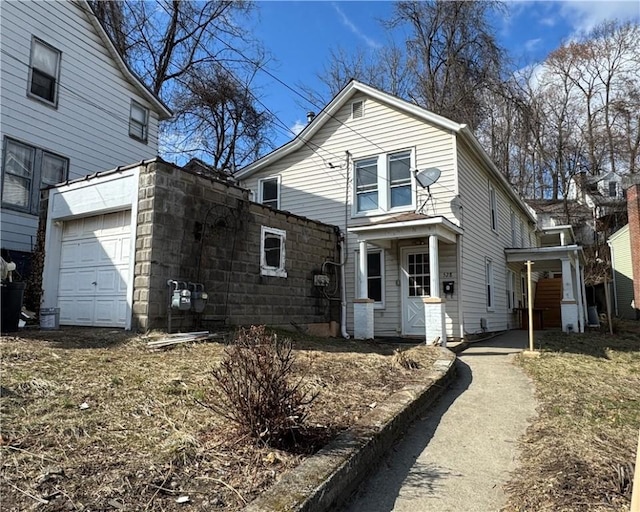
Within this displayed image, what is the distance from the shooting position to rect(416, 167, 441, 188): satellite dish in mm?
10906

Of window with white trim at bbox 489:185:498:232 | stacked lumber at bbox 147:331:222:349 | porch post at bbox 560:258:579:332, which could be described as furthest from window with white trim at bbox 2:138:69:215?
porch post at bbox 560:258:579:332

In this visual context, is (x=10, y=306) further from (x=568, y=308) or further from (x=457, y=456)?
(x=568, y=308)

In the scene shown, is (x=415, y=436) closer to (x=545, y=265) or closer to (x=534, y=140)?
(x=545, y=265)

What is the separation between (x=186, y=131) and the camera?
72.6ft

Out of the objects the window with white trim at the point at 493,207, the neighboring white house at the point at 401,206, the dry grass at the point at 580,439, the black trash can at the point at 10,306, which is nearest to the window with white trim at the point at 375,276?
the neighboring white house at the point at 401,206

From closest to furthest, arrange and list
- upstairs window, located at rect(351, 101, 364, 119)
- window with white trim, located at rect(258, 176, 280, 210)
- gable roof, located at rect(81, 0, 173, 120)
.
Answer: gable roof, located at rect(81, 0, 173, 120) → upstairs window, located at rect(351, 101, 364, 119) → window with white trim, located at rect(258, 176, 280, 210)

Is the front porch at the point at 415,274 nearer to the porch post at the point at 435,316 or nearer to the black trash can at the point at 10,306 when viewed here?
the porch post at the point at 435,316

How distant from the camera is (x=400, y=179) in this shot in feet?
39.7

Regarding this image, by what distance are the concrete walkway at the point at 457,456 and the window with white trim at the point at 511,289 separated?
10.2 m

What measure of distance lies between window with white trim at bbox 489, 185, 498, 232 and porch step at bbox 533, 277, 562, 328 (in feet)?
17.3

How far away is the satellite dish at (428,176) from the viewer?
1091cm

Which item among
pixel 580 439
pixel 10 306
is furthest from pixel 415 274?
pixel 10 306

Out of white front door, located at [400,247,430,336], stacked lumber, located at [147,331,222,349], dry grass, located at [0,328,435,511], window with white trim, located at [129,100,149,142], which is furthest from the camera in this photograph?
window with white trim, located at [129,100,149,142]

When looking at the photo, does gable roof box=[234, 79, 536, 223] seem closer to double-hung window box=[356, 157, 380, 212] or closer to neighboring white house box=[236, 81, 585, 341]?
neighboring white house box=[236, 81, 585, 341]
